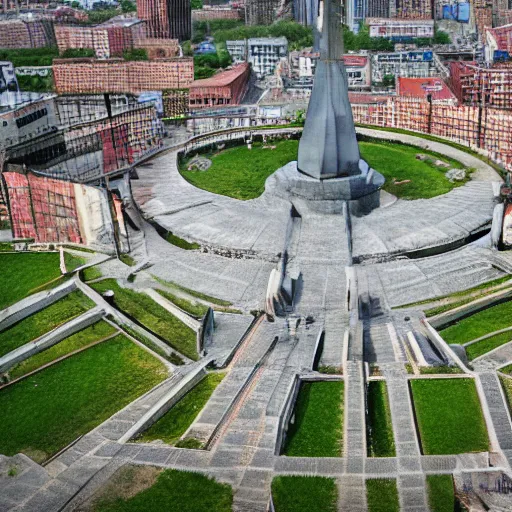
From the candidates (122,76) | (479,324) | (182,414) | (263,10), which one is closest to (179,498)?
(182,414)

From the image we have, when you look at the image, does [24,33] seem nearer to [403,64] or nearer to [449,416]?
[403,64]

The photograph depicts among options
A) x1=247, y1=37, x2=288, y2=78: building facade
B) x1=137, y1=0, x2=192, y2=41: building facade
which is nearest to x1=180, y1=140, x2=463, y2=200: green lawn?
x1=247, y1=37, x2=288, y2=78: building facade

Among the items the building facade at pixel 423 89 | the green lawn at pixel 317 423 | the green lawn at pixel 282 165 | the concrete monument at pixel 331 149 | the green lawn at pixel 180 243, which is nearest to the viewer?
the green lawn at pixel 317 423

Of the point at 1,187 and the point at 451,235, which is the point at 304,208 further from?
the point at 1,187

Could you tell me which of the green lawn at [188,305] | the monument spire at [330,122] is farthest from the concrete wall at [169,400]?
the monument spire at [330,122]

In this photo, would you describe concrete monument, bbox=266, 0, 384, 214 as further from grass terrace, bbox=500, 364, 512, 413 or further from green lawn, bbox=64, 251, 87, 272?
grass terrace, bbox=500, 364, 512, 413

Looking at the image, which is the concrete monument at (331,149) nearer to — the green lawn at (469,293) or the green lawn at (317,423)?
the green lawn at (469,293)

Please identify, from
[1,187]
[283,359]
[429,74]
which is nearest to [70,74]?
[429,74]
